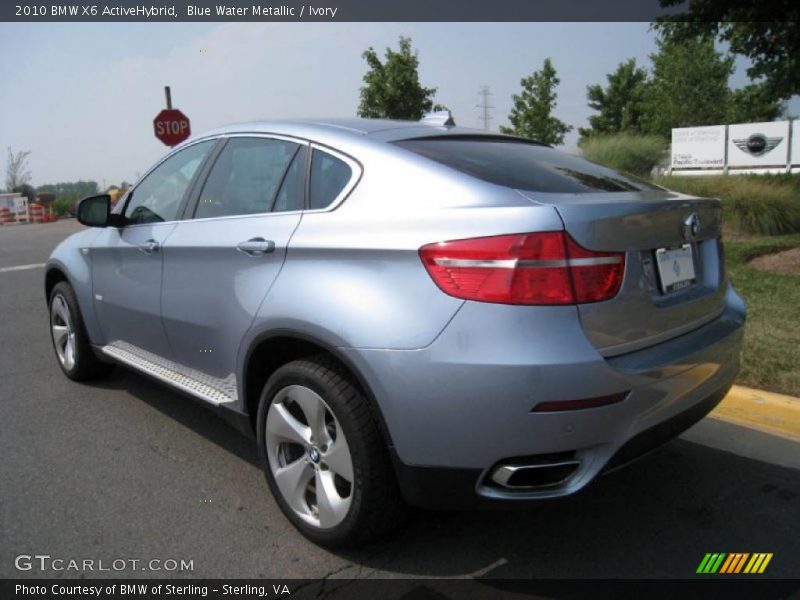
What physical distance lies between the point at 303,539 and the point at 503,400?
3.93 ft

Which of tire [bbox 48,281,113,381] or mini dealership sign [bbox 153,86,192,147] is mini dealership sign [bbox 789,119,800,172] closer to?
mini dealership sign [bbox 153,86,192,147]

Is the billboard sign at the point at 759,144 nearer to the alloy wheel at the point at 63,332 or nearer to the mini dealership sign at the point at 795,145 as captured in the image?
the mini dealership sign at the point at 795,145

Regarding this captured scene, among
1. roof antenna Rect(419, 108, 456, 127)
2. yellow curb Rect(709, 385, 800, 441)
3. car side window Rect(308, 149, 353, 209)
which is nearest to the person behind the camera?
car side window Rect(308, 149, 353, 209)

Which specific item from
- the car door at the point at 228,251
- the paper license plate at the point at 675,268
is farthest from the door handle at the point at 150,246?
the paper license plate at the point at 675,268

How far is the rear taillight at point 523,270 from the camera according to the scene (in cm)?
211

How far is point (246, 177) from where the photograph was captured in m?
3.21

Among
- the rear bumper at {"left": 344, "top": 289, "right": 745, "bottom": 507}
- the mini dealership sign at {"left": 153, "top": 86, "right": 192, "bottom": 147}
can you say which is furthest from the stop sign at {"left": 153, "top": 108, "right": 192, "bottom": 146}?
the rear bumper at {"left": 344, "top": 289, "right": 745, "bottom": 507}

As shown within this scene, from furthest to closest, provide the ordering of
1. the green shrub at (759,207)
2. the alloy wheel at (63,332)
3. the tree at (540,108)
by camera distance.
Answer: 1. the tree at (540,108)
2. the green shrub at (759,207)
3. the alloy wheel at (63,332)

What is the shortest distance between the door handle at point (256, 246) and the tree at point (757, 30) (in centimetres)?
776

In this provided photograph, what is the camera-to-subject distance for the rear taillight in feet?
6.91

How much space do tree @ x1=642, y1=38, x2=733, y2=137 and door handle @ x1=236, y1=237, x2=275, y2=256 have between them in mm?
34149

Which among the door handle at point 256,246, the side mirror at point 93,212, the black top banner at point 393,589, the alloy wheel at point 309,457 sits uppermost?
the side mirror at point 93,212

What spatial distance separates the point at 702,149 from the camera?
27438mm

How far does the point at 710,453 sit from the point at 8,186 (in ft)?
177
